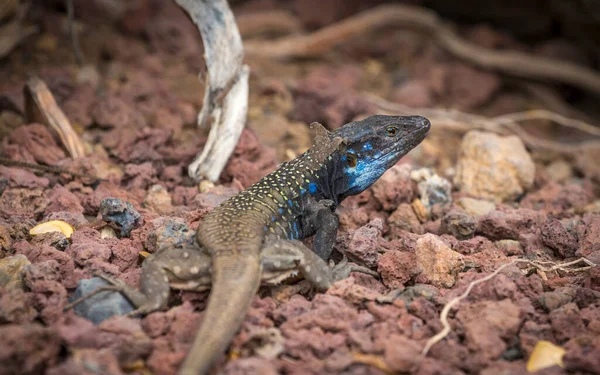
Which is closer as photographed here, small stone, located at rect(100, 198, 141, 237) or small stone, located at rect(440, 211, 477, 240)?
small stone, located at rect(100, 198, 141, 237)

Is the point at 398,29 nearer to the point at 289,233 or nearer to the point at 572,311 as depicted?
the point at 289,233

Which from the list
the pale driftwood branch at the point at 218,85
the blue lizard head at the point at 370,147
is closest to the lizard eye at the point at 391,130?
the blue lizard head at the point at 370,147

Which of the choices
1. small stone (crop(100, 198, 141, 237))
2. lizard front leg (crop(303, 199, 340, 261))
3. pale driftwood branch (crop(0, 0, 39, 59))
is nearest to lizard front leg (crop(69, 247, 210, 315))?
small stone (crop(100, 198, 141, 237))

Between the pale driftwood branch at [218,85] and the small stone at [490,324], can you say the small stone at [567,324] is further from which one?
the pale driftwood branch at [218,85]

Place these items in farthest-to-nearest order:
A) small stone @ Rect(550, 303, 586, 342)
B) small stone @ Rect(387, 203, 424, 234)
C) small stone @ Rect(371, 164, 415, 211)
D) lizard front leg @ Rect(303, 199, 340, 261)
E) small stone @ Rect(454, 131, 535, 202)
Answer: small stone @ Rect(454, 131, 535, 202) < small stone @ Rect(371, 164, 415, 211) < small stone @ Rect(387, 203, 424, 234) < lizard front leg @ Rect(303, 199, 340, 261) < small stone @ Rect(550, 303, 586, 342)

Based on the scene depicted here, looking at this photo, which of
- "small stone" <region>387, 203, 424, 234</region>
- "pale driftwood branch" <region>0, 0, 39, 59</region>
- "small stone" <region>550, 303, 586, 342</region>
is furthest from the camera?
"pale driftwood branch" <region>0, 0, 39, 59</region>

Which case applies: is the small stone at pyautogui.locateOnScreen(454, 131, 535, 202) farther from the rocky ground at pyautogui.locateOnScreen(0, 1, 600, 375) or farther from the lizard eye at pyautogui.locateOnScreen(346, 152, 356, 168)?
the lizard eye at pyautogui.locateOnScreen(346, 152, 356, 168)

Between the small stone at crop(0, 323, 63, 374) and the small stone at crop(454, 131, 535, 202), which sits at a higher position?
the small stone at crop(0, 323, 63, 374)
